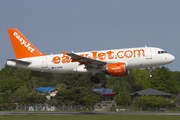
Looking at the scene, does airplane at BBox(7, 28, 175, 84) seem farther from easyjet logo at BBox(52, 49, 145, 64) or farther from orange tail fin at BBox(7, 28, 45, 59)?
orange tail fin at BBox(7, 28, 45, 59)

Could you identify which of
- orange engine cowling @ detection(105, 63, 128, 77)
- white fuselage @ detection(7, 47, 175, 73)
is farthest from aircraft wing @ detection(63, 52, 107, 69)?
orange engine cowling @ detection(105, 63, 128, 77)

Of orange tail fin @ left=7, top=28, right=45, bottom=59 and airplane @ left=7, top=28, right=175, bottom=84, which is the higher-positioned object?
orange tail fin @ left=7, top=28, right=45, bottom=59

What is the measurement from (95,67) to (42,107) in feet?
137

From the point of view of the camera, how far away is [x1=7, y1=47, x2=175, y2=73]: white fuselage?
4325 cm

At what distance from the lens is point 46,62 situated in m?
46.4

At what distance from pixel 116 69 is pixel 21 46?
1726 cm

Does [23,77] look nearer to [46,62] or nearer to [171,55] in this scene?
[46,62]

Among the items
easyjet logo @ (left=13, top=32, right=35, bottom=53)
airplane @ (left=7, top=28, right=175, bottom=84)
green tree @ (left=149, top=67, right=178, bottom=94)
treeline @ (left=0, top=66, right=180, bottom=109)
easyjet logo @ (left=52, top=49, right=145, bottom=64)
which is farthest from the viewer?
green tree @ (left=149, top=67, right=178, bottom=94)

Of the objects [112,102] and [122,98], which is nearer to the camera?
[122,98]

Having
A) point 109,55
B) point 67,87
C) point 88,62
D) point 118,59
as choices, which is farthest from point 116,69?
point 67,87

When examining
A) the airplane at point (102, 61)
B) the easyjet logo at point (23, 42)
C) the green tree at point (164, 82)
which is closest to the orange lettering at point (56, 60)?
the airplane at point (102, 61)

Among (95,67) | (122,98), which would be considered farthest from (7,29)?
(122,98)

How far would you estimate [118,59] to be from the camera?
43656 mm

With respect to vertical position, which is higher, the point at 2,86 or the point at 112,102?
the point at 2,86
